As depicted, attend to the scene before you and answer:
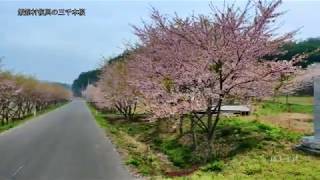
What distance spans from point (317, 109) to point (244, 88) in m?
2.50

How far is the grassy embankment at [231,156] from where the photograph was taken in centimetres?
1449

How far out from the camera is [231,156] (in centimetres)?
1797

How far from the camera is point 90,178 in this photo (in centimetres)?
1628

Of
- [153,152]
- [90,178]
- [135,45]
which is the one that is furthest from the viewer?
[135,45]

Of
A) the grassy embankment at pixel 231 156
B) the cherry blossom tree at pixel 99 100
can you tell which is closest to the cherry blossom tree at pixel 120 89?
the cherry blossom tree at pixel 99 100

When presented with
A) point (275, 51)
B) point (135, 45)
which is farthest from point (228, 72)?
point (135, 45)

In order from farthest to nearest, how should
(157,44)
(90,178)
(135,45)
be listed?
1. (135,45)
2. (157,44)
3. (90,178)

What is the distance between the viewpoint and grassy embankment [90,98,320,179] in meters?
14.5

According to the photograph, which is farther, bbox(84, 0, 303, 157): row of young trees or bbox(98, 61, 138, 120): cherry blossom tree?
bbox(98, 61, 138, 120): cherry blossom tree

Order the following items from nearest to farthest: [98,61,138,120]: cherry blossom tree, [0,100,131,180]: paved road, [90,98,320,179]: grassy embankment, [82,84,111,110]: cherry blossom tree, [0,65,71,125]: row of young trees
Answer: [90,98,320,179]: grassy embankment
[0,100,131,180]: paved road
[98,61,138,120]: cherry blossom tree
[0,65,71,125]: row of young trees
[82,84,111,110]: cherry blossom tree

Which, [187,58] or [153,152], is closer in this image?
[187,58]

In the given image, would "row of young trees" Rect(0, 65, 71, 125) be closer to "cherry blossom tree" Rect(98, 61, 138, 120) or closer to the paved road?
"cherry blossom tree" Rect(98, 61, 138, 120)

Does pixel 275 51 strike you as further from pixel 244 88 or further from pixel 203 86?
pixel 203 86

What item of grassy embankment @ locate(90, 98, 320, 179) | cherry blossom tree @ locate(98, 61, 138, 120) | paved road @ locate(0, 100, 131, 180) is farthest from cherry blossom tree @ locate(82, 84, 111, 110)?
grassy embankment @ locate(90, 98, 320, 179)
